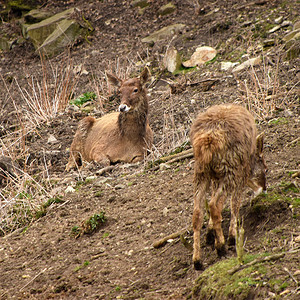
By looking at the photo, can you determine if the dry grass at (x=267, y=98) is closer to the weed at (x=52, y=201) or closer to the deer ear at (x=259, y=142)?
the deer ear at (x=259, y=142)

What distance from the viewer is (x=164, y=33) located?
1569cm

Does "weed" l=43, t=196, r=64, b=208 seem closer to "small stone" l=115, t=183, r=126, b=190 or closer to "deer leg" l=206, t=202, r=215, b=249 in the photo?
"small stone" l=115, t=183, r=126, b=190

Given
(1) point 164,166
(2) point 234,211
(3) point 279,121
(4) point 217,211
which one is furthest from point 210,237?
(3) point 279,121

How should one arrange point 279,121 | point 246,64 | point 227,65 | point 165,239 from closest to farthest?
point 165,239 → point 279,121 → point 246,64 → point 227,65

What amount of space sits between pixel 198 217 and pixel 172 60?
9471 mm

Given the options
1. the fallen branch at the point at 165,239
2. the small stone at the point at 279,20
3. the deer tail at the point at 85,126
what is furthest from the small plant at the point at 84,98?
the fallen branch at the point at 165,239

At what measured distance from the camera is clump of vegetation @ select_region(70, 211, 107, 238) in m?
5.97

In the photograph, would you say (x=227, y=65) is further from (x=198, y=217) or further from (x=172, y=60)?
(x=198, y=217)

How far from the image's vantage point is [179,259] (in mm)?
4672

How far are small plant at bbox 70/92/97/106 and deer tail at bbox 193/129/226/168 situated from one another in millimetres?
8952

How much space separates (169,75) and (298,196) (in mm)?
8570

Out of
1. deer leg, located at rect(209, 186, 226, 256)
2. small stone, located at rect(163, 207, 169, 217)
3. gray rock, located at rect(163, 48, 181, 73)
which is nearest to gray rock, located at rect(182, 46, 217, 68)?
gray rock, located at rect(163, 48, 181, 73)

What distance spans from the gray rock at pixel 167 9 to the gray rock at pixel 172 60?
4091 mm

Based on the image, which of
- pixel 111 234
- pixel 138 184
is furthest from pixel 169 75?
pixel 111 234
